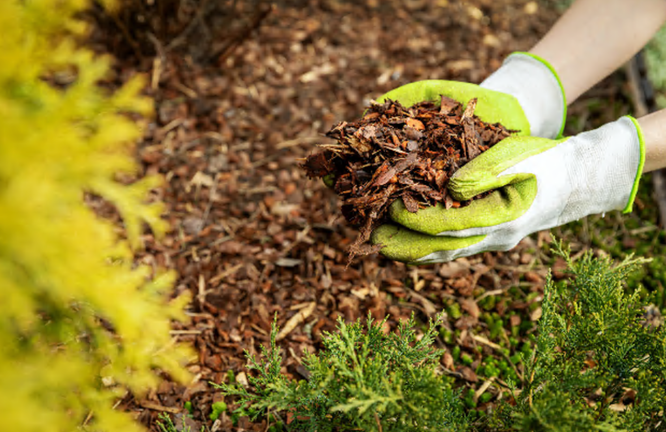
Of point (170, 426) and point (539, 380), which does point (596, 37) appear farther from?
point (170, 426)

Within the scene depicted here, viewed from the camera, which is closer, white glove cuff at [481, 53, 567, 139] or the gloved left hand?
the gloved left hand

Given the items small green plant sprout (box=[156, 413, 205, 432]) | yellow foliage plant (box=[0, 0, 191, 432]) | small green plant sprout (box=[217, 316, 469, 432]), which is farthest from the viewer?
small green plant sprout (box=[156, 413, 205, 432])

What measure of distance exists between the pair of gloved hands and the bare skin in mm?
513

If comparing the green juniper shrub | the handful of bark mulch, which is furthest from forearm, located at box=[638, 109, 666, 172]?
the green juniper shrub

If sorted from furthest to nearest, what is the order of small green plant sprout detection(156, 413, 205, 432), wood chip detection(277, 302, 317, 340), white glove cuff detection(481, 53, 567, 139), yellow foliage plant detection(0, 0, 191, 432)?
white glove cuff detection(481, 53, 567, 139) < wood chip detection(277, 302, 317, 340) < small green plant sprout detection(156, 413, 205, 432) < yellow foliage plant detection(0, 0, 191, 432)

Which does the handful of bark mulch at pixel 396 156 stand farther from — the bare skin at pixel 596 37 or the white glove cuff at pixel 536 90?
the bare skin at pixel 596 37

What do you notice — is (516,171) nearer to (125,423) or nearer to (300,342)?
(300,342)

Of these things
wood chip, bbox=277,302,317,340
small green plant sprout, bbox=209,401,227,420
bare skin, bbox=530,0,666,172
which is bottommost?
small green plant sprout, bbox=209,401,227,420

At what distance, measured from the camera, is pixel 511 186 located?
2.14 metres

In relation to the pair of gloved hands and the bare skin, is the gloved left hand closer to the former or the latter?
the pair of gloved hands

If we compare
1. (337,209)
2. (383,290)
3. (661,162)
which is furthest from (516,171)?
(337,209)

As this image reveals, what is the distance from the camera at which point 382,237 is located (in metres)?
2.12

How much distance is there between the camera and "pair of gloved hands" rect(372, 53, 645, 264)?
2.01 m

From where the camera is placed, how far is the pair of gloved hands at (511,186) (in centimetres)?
201
